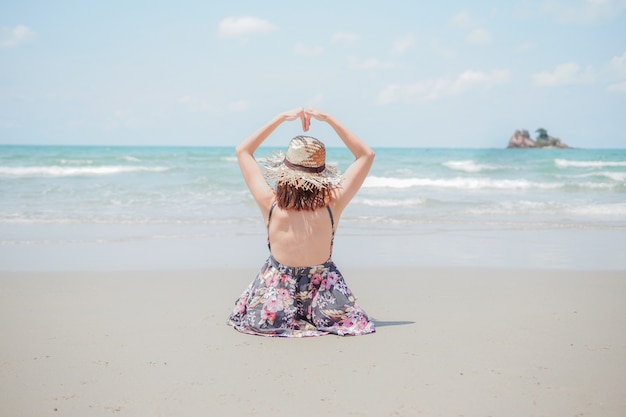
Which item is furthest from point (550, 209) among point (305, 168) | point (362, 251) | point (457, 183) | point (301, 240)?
point (305, 168)

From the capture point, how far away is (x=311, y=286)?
4168mm

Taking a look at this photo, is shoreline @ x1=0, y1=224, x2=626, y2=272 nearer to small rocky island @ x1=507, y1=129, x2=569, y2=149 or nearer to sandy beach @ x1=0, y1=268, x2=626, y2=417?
sandy beach @ x1=0, y1=268, x2=626, y2=417

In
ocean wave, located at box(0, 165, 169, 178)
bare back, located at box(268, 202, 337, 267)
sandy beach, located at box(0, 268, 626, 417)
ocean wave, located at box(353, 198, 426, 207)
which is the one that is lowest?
sandy beach, located at box(0, 268, 626, 417)

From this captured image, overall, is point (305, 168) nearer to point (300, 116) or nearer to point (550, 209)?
point (300, 116)

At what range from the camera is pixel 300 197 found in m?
4.01

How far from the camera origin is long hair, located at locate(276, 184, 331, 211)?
3.99 meters

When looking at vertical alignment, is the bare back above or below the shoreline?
above

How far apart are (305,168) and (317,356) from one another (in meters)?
1.22

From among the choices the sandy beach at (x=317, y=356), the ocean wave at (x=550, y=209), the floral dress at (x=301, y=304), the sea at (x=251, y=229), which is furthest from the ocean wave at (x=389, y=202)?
the floral dress at (x=301, y=304)

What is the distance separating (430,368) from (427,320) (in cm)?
107

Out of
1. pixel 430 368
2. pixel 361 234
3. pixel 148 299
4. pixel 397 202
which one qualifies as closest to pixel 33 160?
pixel 397 202

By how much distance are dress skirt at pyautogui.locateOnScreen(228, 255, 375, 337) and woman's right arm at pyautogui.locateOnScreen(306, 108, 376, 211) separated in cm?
51

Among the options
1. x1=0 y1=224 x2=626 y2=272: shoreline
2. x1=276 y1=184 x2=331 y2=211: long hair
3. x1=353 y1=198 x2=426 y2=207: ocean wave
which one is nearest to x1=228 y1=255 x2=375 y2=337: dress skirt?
x1=276 y1=184 x2=331 y2=211: long hair

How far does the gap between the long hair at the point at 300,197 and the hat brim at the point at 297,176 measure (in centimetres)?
4
